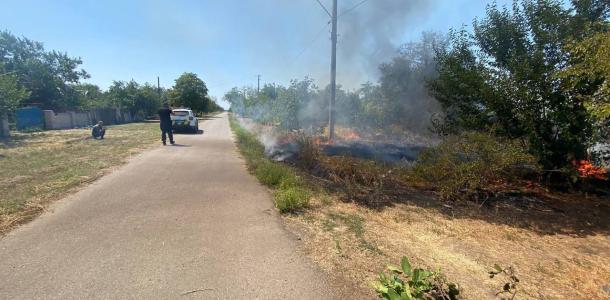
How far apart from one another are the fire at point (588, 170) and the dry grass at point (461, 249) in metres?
2.03

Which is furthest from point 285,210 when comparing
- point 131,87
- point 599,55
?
point 131,87

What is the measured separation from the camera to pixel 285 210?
15.5 feet

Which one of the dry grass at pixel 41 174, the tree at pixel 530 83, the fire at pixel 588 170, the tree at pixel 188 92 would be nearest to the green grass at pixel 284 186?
the dry grass at pixel 41 174

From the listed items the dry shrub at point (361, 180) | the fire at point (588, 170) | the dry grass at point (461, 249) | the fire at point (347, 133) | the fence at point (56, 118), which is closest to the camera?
the dry grass at point (461, 249)

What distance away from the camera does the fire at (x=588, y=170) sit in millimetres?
6590

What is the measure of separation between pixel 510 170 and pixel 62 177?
8.55m

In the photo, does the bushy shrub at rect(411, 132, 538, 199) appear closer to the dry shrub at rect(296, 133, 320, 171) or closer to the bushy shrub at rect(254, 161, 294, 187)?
the dry shrub at rect(296, 133, 320, 171)

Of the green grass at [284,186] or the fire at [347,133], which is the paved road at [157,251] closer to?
the green grass at [284,186]

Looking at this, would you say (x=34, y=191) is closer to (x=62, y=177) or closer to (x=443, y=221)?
(x=62, y=177)

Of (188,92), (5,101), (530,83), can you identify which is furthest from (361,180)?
(188,92)

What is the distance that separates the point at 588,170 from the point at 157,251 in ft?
25.4

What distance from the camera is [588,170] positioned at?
6.61 metres

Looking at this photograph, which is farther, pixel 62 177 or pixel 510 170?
pixel 510 170

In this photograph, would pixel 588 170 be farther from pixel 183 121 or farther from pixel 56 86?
pixel 56 86
